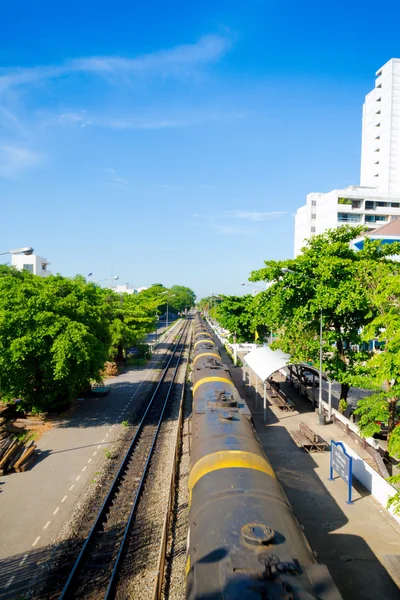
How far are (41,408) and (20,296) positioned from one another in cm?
671

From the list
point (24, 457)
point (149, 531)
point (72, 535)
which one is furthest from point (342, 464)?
point (24, 457)

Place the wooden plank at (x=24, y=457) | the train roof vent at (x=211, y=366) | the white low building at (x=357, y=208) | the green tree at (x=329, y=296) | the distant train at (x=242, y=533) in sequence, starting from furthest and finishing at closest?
the white low building at (x=357, y=208), the train roof vent at (x=211, y=366), the green tree at (x=329, y=296), the wooden plank at (x=24, y=457), the distant train at (x=242, y=533)

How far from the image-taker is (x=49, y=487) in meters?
14.4

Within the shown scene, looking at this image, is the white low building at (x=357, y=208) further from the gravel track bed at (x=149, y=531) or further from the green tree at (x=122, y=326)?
the gravel track bed at (x=149, y=531)

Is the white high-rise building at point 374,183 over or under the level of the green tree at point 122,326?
over

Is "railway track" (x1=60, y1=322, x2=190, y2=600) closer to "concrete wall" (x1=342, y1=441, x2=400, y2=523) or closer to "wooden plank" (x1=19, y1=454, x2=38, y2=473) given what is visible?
"wooden plank" (x1=19, y1=454, x2=38, y2=473)

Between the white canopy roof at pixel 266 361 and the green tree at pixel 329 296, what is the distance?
1.04 metres

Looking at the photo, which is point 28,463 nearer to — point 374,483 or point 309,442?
point 309,442

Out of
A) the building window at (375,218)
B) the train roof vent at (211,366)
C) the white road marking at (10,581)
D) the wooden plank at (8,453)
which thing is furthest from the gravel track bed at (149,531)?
the building window at (375,218)

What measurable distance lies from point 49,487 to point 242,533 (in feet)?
34.9

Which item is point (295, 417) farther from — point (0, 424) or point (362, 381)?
point (0, 424)

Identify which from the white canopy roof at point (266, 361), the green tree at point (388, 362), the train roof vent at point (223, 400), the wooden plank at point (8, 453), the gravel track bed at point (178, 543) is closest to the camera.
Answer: the gravel track bed at point (178, 543)

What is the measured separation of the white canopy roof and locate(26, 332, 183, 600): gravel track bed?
8.89m

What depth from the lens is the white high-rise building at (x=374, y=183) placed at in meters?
71.9
